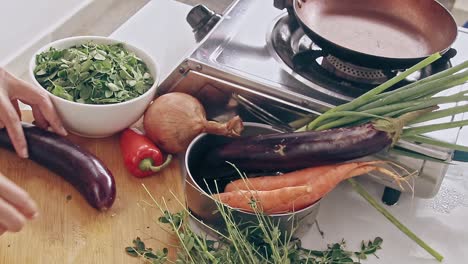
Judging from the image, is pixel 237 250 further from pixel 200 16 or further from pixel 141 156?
pixel 200 16

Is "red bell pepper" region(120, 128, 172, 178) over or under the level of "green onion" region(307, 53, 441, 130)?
under

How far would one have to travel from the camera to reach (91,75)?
100 cm

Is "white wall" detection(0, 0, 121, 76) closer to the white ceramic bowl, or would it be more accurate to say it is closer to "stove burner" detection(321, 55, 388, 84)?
the white ceramic bowl

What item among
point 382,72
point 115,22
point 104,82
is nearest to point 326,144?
point 382,72

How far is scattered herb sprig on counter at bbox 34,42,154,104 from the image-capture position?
98 centimetres

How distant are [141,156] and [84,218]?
0.14 meters

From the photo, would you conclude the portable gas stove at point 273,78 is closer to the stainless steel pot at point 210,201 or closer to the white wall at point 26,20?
the stainless steel pot at point 210,201

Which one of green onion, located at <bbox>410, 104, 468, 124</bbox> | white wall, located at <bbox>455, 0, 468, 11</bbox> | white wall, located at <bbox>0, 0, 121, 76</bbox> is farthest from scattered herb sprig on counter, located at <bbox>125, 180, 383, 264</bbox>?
white wall, located at <bbox>455, 0, 468, 11</bbox>

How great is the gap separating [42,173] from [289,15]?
1.87 feet

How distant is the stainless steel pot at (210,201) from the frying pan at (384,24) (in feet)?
0.90

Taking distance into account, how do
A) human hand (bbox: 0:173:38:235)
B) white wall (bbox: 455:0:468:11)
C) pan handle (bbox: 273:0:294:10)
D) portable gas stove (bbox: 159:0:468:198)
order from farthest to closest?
white wall (bbox: 455:0:468:11)
pan handle (bbox: 273:0:294:10)
portable gas stove (bbox: 159:0:468:198)
human hand (bbox: 0:173:38:235)

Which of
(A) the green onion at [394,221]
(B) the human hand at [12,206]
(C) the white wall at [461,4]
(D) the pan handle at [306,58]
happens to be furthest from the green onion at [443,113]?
(C) the white wall at [461,4]

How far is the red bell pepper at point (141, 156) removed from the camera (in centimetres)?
99

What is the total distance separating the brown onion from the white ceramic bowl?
1.1 inches
